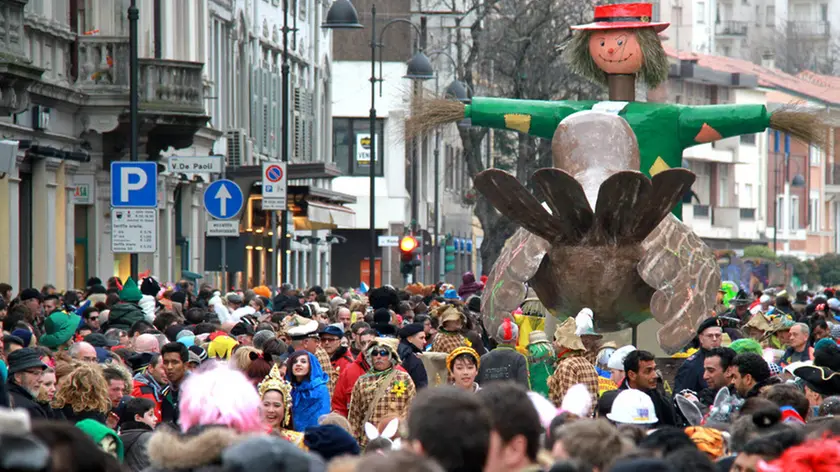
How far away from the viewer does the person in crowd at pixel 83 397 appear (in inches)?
409

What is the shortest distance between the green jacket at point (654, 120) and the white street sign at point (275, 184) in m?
12.2

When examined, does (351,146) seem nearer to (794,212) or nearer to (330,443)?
(794,212)

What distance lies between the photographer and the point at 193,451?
6.31m

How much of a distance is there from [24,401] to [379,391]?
97.6 inches

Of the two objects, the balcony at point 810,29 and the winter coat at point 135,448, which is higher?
the balcony at point 810,29

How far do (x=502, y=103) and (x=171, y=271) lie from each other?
18635 millimetres

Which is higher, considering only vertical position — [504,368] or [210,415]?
[210,415]

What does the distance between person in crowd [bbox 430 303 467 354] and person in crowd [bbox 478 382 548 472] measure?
810 cm

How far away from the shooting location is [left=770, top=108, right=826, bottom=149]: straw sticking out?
1670 cm

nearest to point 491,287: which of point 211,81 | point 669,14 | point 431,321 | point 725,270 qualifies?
point 431,321

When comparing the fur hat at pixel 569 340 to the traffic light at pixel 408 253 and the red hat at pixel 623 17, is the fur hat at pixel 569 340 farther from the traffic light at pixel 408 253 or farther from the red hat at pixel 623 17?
the traffic light at pixel 408 253

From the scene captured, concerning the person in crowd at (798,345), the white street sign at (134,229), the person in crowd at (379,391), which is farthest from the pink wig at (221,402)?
the white street sign at (134,229)

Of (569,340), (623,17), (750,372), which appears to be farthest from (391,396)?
(623,17)

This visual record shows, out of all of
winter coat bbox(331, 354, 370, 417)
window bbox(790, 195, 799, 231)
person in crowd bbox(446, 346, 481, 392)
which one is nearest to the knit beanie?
person in crowd bbox(446, 346, 481, 392)
